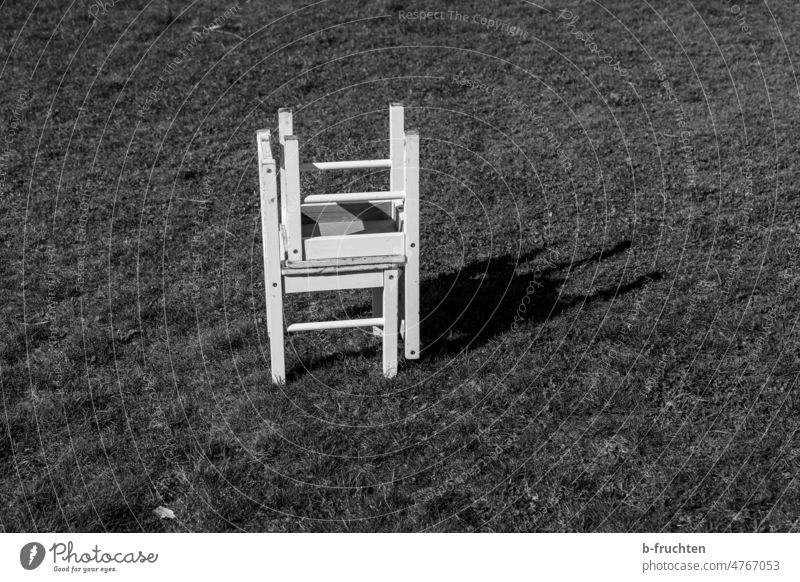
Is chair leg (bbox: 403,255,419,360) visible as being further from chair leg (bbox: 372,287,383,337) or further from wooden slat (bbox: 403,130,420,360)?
chair leg (bbox: 372,287,383,337)

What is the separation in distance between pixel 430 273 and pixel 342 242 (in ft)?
7.24

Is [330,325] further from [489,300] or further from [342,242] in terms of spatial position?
[489,300]

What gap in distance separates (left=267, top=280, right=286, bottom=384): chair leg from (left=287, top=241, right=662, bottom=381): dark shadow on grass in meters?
0.16

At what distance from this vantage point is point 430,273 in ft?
29.2

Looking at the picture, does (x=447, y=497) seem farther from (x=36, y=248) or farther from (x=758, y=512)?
(x=36, y=248)

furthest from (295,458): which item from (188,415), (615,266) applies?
(615,266)

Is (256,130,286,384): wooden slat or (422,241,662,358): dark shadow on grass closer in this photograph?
(256,130,286,384): wooden slat

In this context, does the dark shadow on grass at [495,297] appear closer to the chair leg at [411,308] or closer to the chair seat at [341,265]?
the chair leg at [411,308]

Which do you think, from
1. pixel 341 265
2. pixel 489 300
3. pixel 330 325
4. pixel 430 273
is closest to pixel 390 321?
pixel 330 325

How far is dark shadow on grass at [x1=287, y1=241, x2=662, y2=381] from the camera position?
25.5 feet

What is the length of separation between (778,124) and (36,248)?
7731 mm

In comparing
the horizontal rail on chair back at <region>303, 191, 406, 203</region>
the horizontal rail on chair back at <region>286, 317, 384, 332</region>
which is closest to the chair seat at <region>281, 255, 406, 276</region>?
the horizontal rail on chair back at <region>303, 191, 406, 203</region>

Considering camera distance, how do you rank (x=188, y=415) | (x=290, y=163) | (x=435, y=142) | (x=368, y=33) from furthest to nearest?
(x=368, y=33)
(x=435, y=142)
(x=188, y=415)
(x=290, y=163)

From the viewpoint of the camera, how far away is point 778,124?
39.9ft
